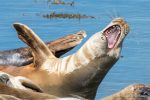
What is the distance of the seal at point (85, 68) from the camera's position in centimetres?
918

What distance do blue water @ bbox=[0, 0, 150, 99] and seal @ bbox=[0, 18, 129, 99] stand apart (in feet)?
2.21

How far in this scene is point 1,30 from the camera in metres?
13.3

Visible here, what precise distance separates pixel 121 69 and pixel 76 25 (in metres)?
2.87

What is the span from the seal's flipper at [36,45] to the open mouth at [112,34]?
32.9 inches

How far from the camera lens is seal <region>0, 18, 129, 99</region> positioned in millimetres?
9180

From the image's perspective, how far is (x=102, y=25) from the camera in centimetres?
1358

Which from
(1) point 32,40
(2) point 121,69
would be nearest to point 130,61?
(2) point 121,69

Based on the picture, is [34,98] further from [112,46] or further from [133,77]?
[133,77]

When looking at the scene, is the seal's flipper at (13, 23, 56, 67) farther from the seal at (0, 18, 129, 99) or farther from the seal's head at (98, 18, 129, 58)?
the seal's head at (98, 18, 129, 58)

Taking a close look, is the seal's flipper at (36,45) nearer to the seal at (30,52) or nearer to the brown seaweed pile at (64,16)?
the seal at (30,52)

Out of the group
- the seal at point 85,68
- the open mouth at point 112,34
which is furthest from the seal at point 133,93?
the open mouth at point 112,34

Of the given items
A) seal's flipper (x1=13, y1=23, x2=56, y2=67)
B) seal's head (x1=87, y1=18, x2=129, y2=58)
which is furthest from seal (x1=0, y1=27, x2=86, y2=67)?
seal's head (x1=87, y1=18, x2=129, y2=58)

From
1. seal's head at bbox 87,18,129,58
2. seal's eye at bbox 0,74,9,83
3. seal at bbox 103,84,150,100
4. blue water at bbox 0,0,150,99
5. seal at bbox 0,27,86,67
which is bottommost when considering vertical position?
blue water at bbox 0,0,150,99

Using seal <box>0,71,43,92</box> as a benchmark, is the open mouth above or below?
above
